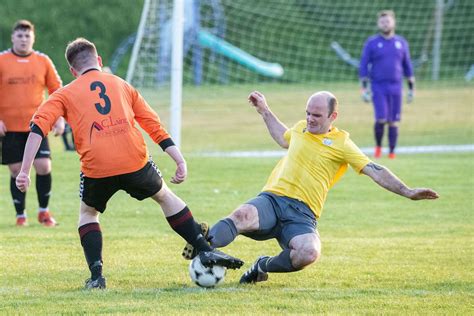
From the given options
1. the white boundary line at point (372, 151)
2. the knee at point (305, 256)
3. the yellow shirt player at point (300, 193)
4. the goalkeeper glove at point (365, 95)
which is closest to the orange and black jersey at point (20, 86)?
the yellow shirt player at point (300, 193)

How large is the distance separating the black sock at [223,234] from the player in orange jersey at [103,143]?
89mm

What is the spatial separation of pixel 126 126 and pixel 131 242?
Result: 2.84m

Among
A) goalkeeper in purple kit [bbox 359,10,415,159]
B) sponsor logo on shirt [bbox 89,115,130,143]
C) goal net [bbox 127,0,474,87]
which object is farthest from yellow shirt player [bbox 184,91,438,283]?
goal net [bbox 127,0,474,87]

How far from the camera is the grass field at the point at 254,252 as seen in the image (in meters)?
6.27

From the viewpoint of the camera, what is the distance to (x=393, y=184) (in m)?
6.81

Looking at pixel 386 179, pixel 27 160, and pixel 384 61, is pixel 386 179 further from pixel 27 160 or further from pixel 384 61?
pixel 384 61

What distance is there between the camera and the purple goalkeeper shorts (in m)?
16.6

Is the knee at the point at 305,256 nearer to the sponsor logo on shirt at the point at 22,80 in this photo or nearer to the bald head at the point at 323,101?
the bald head at the point at 323,101

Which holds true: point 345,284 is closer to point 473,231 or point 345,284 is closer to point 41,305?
point 41,305

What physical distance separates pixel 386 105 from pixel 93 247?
34.9 feet

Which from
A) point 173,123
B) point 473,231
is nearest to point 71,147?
point 173,123

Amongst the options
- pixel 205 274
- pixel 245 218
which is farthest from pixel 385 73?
pixel 205 274

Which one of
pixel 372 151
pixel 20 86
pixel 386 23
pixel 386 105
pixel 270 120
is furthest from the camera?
pixel 372 151

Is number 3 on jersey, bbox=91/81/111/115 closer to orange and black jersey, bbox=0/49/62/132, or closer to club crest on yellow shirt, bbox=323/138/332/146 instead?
club crest on yellow shirt, bbox=323/138/332/146
